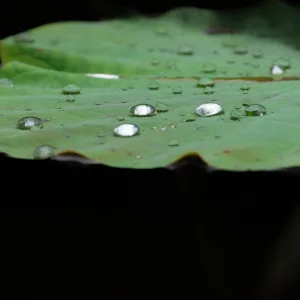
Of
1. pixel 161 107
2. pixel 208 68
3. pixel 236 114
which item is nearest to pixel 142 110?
pixel 161 107

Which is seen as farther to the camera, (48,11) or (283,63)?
(48,11)

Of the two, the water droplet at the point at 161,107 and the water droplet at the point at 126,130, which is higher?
the water droplet at the point at 161,107

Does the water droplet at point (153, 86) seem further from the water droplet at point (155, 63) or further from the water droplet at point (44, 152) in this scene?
the water droplet at point (44, 152)

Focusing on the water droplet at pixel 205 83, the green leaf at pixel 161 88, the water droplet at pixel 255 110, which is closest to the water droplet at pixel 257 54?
the green leaf at pixel 161 88

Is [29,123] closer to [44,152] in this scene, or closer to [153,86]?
[44,152]

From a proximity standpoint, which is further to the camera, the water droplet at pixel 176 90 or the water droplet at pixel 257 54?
the water droplet at pixel 257 54

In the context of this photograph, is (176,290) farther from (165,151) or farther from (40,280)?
Answer: (165,151)
